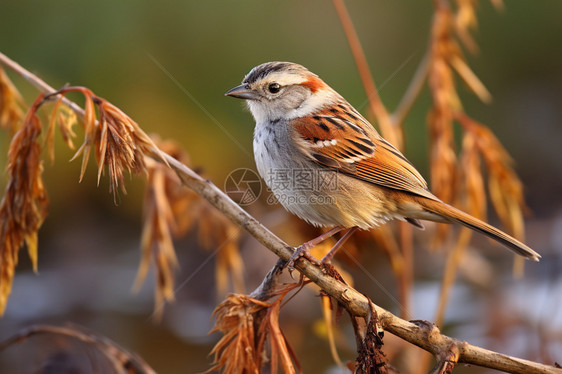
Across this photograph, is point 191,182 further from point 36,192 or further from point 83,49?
point 83,49

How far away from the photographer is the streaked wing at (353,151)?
3344mm

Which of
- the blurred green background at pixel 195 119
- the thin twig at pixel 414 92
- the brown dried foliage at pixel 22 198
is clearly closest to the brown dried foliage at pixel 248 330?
the brown dried foliage at pixel 22 198

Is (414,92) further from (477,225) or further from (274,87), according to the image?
(477,225)

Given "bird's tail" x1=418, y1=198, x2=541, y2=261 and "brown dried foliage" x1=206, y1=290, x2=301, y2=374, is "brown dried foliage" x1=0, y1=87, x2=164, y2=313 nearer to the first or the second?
"brown dried foliage" x1=206, y1=290, x2=301, y2=374

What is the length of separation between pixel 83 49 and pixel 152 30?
0.70 m

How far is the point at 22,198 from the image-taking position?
254 cm

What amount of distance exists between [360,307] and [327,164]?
116 centimetres

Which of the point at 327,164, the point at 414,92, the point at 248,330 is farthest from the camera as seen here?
the point at 414,92

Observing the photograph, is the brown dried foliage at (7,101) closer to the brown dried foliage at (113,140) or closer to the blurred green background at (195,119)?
the brown dried foliage at (113,140)

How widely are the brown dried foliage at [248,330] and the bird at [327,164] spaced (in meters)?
0.63

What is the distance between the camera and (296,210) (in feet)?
10.4
